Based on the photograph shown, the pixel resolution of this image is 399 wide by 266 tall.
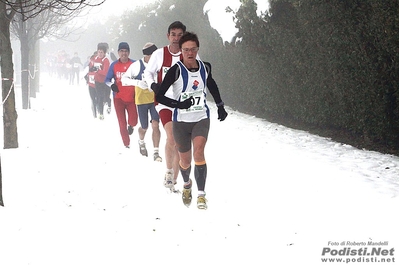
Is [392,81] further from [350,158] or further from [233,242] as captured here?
[233,242]

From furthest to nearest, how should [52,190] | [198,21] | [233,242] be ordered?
1. [198,21]
2. [52,190]
3. [233,242]

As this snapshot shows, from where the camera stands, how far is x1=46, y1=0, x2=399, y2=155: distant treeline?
688cm

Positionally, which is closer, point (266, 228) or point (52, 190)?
point (266, 228)

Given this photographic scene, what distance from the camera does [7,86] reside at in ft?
25.7

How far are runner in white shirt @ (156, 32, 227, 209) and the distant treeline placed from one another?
3287mm

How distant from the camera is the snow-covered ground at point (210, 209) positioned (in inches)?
148

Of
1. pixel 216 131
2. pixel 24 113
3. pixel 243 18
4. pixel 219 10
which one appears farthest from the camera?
pixel 24 113

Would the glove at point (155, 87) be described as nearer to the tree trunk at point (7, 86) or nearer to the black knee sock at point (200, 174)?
the black knee sock at point (200, 174)

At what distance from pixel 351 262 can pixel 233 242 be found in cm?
100

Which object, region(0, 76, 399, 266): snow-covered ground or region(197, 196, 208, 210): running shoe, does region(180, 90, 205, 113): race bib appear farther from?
region(0, 76, 399, 266): snow-covered ground

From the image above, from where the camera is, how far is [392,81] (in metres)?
6.67

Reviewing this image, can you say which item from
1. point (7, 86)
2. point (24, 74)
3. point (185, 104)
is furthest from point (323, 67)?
point (24, 74)

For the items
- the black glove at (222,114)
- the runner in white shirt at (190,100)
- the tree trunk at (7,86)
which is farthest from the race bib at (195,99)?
the tree trunk at (7,86)

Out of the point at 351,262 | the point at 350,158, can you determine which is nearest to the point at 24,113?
the point at 350,158
